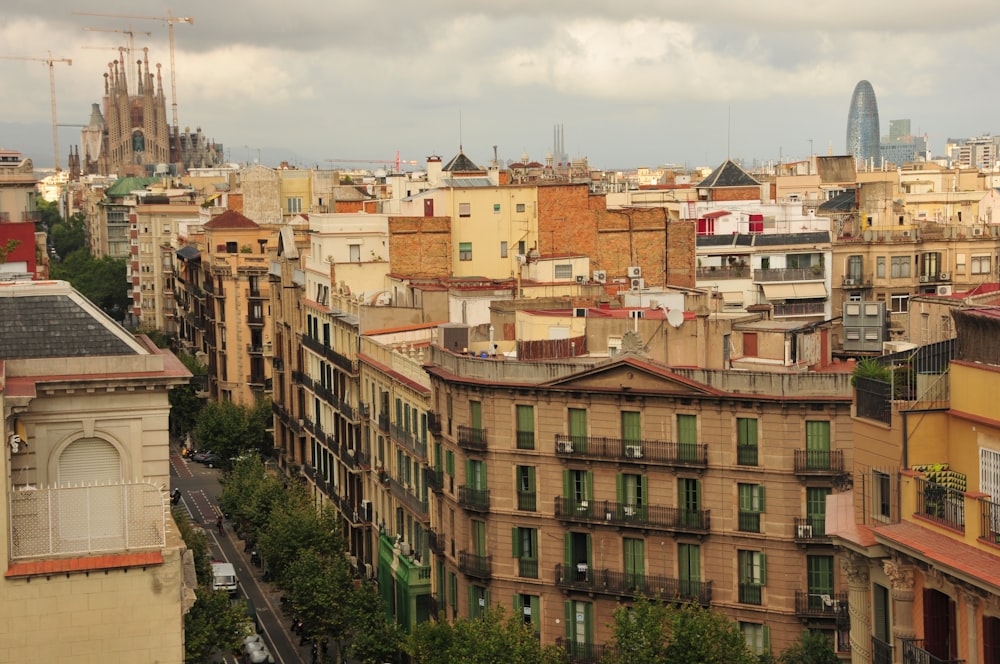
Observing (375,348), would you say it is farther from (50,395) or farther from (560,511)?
(50,395)

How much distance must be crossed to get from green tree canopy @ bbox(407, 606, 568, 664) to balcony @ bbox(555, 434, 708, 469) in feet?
18.3

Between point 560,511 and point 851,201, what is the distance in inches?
2486

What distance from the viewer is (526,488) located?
5638 centimetres

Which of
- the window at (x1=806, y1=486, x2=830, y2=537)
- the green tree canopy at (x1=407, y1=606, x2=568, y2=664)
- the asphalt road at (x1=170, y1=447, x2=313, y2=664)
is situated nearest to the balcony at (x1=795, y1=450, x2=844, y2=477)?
the window at (x1=806, y1=486, x2=830, y2=537)

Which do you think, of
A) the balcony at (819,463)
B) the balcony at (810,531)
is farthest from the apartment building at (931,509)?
the balcony at (810,531)

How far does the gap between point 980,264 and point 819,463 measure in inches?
1926

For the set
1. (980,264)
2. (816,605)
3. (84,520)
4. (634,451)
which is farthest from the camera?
(980,264)

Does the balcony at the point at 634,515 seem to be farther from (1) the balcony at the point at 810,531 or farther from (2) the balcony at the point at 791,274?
(2) the balcony at the point at 791,274

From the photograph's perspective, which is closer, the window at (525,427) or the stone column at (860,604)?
the stone column at (860,604)

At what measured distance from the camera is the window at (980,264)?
95688 mm

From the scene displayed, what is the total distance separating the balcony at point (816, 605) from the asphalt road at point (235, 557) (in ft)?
82.6

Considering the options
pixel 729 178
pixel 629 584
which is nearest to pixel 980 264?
pixel 729 178

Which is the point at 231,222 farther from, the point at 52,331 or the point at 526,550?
the point at 52,331

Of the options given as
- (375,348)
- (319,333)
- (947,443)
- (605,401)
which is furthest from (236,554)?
(947,443)
